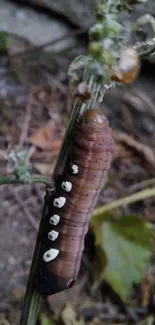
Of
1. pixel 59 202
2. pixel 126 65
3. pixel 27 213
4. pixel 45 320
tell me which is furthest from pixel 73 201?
pixel 27 213

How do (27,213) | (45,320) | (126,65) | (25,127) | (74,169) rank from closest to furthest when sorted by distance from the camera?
(126,65)
(74,169)
(45,320)
(27,213)
(25,127)

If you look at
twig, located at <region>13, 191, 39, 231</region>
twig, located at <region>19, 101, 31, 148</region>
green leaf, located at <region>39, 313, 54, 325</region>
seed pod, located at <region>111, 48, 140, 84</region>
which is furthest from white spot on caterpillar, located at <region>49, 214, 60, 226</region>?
twig, located at <region>19, 101, 31, 148</region>

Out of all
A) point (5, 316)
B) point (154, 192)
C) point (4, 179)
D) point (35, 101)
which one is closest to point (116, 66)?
point (4, 179)

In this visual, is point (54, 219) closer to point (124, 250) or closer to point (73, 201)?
point (73, 201)

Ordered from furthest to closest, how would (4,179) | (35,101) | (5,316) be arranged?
(35,101) → (5,316) → (4,179)

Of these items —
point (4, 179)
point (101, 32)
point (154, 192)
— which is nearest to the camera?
point (101, 32)

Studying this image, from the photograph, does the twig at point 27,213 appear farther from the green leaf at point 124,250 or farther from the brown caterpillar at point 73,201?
the brown caterpillar at point 73,201

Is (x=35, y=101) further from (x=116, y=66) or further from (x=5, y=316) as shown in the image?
(x=116, y=66)
